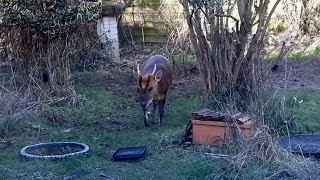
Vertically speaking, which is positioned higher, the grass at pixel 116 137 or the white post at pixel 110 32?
the white post at pixel 110 32

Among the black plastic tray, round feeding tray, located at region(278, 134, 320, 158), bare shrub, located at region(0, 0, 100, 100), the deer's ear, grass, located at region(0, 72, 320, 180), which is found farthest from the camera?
bare shrub, located at region(0, 0, 100, 100)

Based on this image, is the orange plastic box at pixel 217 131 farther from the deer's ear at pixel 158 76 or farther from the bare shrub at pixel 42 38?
the bare shrub at pixel 42 38

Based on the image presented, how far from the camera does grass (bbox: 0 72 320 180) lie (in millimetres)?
6637

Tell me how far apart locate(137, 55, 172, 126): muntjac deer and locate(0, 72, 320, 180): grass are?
0.22 m

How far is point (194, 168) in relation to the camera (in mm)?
6562

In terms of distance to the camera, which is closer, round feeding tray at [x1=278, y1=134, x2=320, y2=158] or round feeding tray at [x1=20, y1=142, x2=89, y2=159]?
round feeding tray at [x1=278, y1=134, x2=320, y2=158]

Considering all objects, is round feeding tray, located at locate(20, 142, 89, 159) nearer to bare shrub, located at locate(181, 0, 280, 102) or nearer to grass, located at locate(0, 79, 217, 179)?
grass, located at locate(0, 79, 217, 179)

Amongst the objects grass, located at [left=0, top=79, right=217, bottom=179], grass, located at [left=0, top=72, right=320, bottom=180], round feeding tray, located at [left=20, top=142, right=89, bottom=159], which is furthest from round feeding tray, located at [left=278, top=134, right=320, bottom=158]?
round feeding tray, located at [left=20, top=142, right=89, bottom=159]

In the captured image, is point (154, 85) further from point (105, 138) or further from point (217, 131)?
point (217, 131)

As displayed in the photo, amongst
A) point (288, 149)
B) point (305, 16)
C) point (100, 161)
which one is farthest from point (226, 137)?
point (305, 16)

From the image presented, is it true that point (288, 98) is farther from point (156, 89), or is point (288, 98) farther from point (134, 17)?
point (134, 17)

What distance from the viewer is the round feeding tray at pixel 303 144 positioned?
22.8ft

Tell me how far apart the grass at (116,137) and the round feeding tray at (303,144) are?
556 mm

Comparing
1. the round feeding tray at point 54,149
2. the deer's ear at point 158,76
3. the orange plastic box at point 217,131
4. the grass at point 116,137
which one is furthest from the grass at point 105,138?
the deer's ear at point 158,76
